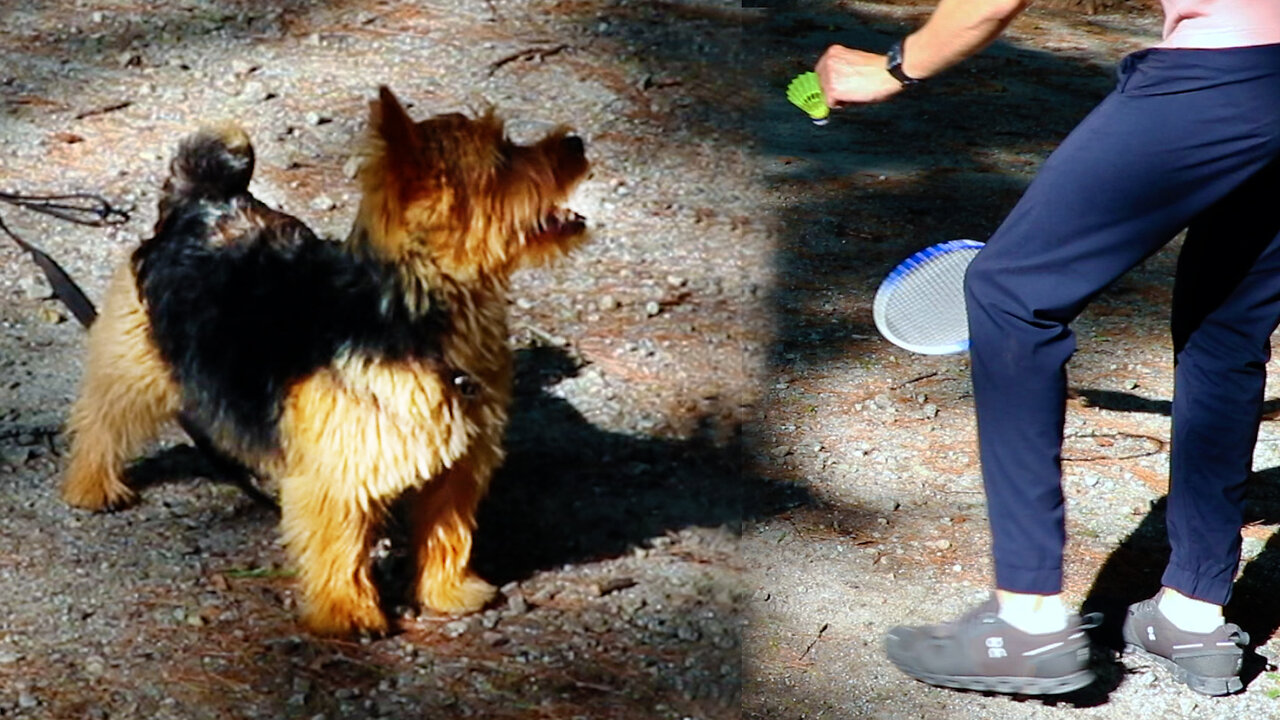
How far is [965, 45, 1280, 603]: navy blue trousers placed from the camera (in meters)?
3.25

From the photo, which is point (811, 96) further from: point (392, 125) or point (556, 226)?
point (392, 125)

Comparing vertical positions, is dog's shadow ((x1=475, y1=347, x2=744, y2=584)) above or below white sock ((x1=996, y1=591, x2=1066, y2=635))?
below

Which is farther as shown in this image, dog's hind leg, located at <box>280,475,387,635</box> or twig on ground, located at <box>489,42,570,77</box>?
twig on ground, located at <box>489,42,570,77</box>

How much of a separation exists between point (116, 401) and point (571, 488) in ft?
4.75

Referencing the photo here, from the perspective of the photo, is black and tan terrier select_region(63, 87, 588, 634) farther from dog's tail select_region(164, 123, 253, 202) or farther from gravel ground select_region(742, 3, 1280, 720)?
gravel ground select_region(742, 3, 1280, 720)

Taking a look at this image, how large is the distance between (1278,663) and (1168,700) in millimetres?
376

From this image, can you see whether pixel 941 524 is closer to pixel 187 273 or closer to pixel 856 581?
pixel 856 581

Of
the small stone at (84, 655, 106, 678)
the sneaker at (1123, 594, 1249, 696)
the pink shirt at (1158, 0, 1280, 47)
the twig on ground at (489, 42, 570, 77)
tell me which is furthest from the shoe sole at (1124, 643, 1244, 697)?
the twig on ground at (489, 42, 570, 77)

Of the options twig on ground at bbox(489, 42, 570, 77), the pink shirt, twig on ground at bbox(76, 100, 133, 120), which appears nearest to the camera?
the pink shirt

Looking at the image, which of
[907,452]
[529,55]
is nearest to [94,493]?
[907,452]

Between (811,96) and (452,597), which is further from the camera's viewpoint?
(452,597)

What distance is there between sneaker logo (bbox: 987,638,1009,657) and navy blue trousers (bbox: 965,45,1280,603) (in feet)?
0.47

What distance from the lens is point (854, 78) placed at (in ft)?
11.5

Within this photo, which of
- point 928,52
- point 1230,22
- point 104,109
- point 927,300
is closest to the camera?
point 1230,22
